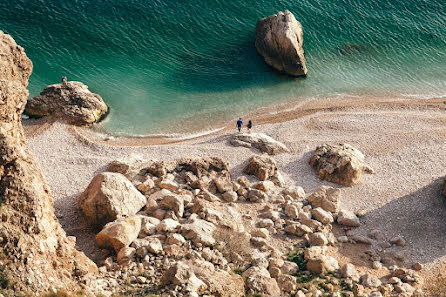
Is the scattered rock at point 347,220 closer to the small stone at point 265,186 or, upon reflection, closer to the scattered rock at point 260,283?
the small stone at point 265,186

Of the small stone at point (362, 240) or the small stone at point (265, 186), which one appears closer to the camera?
the small stone at point (362, 240)

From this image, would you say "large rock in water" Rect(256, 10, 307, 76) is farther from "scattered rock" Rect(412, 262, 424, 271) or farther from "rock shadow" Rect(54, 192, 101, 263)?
"rock shadow" Rect(54, 192, 101, 263)

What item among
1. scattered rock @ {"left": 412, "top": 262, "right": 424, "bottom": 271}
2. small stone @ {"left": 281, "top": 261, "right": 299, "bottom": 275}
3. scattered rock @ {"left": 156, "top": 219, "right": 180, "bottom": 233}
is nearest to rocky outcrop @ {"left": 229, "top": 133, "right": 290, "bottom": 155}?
scattered rock @ {"left": 156, "top": 219, "right": 180, "bottom": 233}

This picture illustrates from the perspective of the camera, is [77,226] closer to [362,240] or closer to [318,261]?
[318,261]

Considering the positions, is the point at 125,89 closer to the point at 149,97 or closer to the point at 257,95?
the point at 149,97

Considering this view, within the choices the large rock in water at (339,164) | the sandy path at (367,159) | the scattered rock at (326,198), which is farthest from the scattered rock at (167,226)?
the large rock in water at (339,164)

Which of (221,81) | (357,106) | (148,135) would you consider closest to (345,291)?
(148,135)
